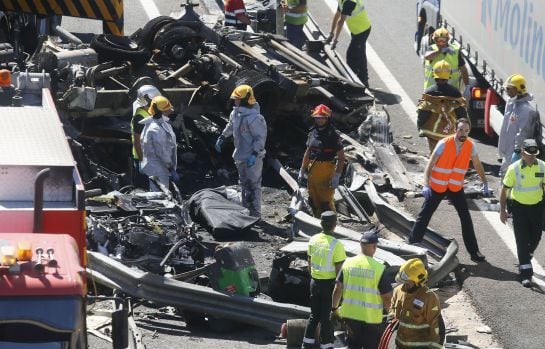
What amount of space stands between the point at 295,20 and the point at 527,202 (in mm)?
9739

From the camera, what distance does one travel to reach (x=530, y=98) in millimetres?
17672

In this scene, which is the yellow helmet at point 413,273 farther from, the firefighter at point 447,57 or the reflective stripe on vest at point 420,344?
the firefighter at point 447,57

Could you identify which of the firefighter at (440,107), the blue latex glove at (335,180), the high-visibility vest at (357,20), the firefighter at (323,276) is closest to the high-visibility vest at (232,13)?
the high-visibility vest at (357,20)

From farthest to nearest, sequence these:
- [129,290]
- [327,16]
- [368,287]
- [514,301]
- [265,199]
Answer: [327,16] → [265,199] → [514,301] → [129,290] → [368,287]

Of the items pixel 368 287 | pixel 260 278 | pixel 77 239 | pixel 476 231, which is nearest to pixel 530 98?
pixel 476 231

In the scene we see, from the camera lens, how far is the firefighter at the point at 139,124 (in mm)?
16969

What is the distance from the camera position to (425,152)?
802 inches

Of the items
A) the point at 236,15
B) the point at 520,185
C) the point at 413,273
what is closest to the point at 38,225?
the point at 413,273

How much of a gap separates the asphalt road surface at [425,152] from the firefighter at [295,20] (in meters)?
1.15

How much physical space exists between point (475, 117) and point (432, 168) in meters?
5.03

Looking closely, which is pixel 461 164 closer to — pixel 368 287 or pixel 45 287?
pixel 368 287

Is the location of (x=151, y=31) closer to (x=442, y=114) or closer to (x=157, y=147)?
(x=157, y=147)

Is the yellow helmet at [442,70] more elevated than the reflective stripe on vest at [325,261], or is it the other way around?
the yellow helmet at [442,70]

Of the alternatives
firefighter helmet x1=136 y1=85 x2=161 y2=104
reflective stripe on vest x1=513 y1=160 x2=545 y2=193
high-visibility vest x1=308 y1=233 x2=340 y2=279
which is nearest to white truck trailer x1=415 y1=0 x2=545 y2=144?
reflective stripe on vest x1=513 y1=160 x2=545 y2=193
